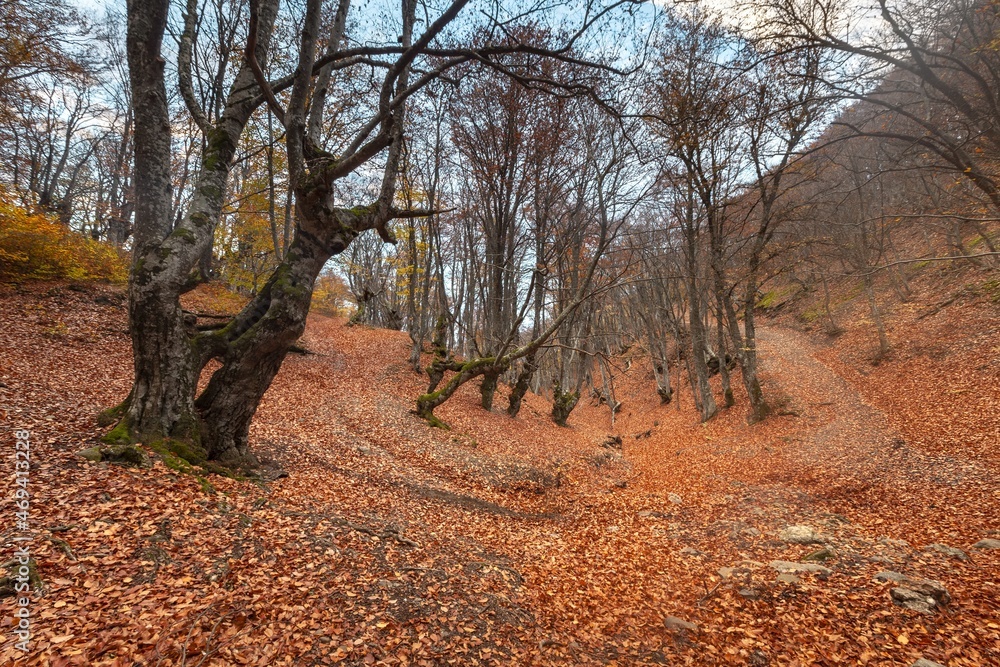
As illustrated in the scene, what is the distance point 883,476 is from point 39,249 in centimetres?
2121

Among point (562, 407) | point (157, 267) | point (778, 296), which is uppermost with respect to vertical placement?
point (778, 296)

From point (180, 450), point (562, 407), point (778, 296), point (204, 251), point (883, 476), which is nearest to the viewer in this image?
point (180, 450)

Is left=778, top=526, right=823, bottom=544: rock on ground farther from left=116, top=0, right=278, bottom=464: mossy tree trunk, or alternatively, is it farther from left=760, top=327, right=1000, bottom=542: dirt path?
left=116, top=0, right=278, bottom=464: mossy tree trunk

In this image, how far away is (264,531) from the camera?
428cm

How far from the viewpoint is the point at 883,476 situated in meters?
8.17

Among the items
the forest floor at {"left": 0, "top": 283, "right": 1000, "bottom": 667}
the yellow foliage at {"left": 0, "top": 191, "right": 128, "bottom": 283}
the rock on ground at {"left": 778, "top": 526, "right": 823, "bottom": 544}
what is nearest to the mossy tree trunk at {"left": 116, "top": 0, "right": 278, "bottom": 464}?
the forest floor at {"left": 0, "top": 283, "right": 1000, "bottom": 667}

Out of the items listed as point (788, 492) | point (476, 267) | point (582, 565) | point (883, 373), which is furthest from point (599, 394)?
point (582, 565)

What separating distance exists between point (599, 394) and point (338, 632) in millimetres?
26498

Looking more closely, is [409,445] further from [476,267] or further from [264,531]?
[476,267]

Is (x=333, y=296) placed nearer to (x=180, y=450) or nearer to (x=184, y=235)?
(x=184, y=235)

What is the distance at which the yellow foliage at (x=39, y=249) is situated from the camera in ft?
34.5

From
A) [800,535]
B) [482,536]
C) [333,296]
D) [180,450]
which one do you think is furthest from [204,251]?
[333,296]

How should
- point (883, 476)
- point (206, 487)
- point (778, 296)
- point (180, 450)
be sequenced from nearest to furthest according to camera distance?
point (206, 487) → point (180, 450) → point (883, 476) → point (778, 296)

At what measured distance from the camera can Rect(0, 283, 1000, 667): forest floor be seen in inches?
122
